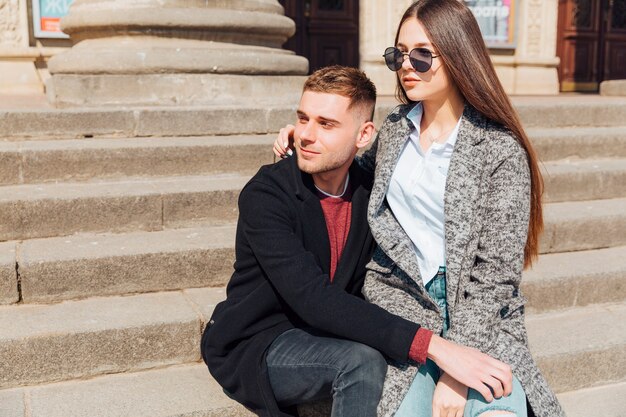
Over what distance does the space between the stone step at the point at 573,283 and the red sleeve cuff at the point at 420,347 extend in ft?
4.54

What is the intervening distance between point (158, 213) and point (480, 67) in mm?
1884

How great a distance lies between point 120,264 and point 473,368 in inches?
66.2

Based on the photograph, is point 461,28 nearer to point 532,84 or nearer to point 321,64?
point 321,64

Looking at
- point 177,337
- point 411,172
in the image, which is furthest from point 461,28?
point 177,337

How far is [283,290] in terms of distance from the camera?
230 centimetres

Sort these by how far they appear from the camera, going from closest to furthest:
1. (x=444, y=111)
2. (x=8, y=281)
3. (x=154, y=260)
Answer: (x=444, y=111), (x=8, y=281), (x=154, y=260)

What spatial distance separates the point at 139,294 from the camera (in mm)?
3234

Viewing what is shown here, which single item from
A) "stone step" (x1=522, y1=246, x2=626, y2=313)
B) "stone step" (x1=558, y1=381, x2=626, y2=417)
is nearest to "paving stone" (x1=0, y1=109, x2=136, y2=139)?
"stone step" (x1=522, y1=246, x2=626, y2=313)

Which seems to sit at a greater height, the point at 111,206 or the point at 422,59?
the point at 422,59

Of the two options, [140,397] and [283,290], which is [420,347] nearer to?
[283,290]

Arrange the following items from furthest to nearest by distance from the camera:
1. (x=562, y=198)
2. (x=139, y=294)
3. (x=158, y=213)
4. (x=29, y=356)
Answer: (x=562, y=198), (x=158, y=213), (x=139, y=294), (x=29, y=356)

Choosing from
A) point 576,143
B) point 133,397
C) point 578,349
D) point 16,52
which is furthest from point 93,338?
point 16,52

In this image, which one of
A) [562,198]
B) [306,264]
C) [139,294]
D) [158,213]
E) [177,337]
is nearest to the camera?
[306,264]

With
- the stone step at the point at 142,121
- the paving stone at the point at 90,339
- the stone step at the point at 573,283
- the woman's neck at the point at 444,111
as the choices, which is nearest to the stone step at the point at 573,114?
the stone step at the point at 573,283
